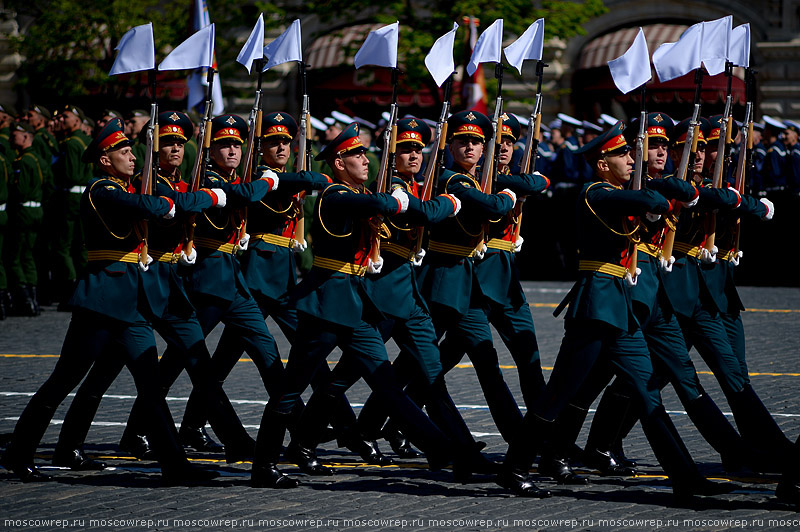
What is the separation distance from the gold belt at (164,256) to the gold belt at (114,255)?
275mm

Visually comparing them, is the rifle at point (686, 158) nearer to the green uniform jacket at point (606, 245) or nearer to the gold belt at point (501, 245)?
the green uniform jacket at point (606, 245)

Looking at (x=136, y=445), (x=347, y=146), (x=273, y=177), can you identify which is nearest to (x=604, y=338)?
(x=347, y=146)

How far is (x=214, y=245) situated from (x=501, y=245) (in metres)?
1.62

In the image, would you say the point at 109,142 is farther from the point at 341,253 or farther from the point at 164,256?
the point at 341,253

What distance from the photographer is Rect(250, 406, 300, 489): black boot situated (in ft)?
22.7

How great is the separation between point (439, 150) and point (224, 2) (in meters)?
17.0

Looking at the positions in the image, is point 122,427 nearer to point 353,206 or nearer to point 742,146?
point 353,206

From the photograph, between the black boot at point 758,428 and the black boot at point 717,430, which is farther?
the black boot at point 758,428

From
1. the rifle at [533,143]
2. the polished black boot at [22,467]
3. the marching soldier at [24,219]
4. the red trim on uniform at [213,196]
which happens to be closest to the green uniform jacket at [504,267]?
the rifle at [533,143]

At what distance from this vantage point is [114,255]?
23.5 ft

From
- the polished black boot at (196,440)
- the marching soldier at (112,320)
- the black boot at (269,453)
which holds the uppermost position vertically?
the marching soldier at (112,320)

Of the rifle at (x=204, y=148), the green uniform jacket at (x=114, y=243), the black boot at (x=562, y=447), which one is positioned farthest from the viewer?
the rifle at (x=204, y=148)

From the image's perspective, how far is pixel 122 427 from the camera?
28.2 ft

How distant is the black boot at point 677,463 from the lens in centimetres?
649
